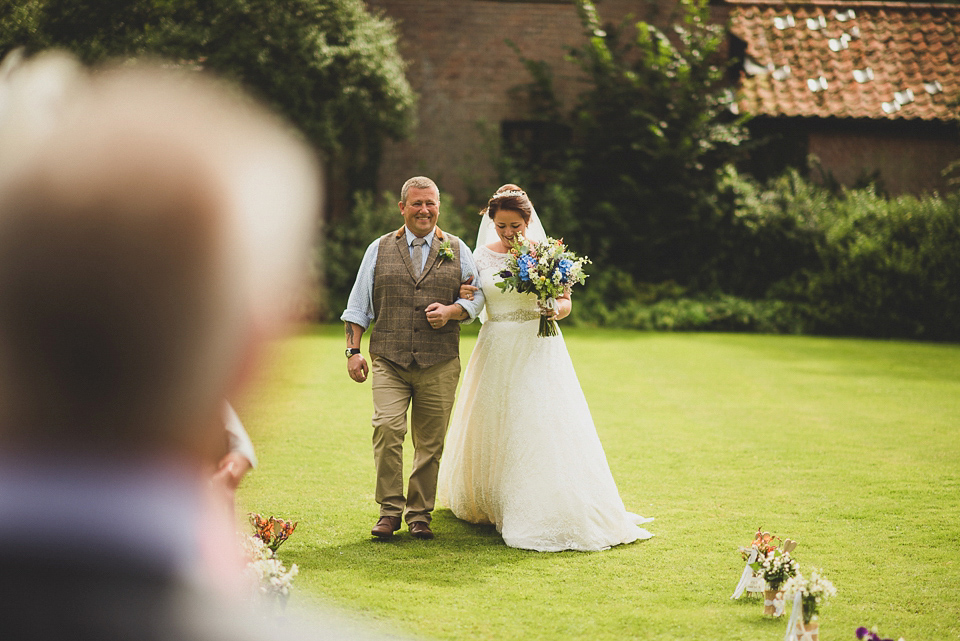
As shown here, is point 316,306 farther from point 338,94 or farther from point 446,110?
point 446,110

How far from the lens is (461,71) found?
19.8 metres

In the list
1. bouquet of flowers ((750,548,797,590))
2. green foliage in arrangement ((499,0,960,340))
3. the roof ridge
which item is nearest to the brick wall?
green foliage in arrangement ((499,0,960,340))

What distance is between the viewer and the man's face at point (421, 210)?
19.6 feet

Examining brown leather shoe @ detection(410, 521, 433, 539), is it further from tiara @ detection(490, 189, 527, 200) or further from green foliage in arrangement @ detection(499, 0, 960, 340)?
green foliage in arrangement @ detection(499, 0, 960, 340)

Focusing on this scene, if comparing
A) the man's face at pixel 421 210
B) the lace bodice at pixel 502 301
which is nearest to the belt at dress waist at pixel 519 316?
the lace bodice at pixel 502 301

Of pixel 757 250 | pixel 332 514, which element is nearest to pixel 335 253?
pixel 757 250

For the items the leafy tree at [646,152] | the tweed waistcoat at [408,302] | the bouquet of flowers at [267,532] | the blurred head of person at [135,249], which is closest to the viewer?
the blurred head of person at [135,249]

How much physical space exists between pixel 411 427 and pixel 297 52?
38.4 feet

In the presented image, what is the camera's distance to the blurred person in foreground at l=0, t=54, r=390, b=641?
1081mm

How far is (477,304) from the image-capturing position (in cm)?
598

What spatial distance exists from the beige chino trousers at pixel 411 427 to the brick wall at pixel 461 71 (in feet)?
45.6

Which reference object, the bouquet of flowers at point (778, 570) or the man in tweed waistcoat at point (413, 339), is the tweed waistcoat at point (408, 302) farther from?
the bouquet of flowers at point (778, 570)

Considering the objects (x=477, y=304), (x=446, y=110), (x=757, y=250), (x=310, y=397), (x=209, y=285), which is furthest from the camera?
(x=446, y=110)

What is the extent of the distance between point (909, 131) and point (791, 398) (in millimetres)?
11116
